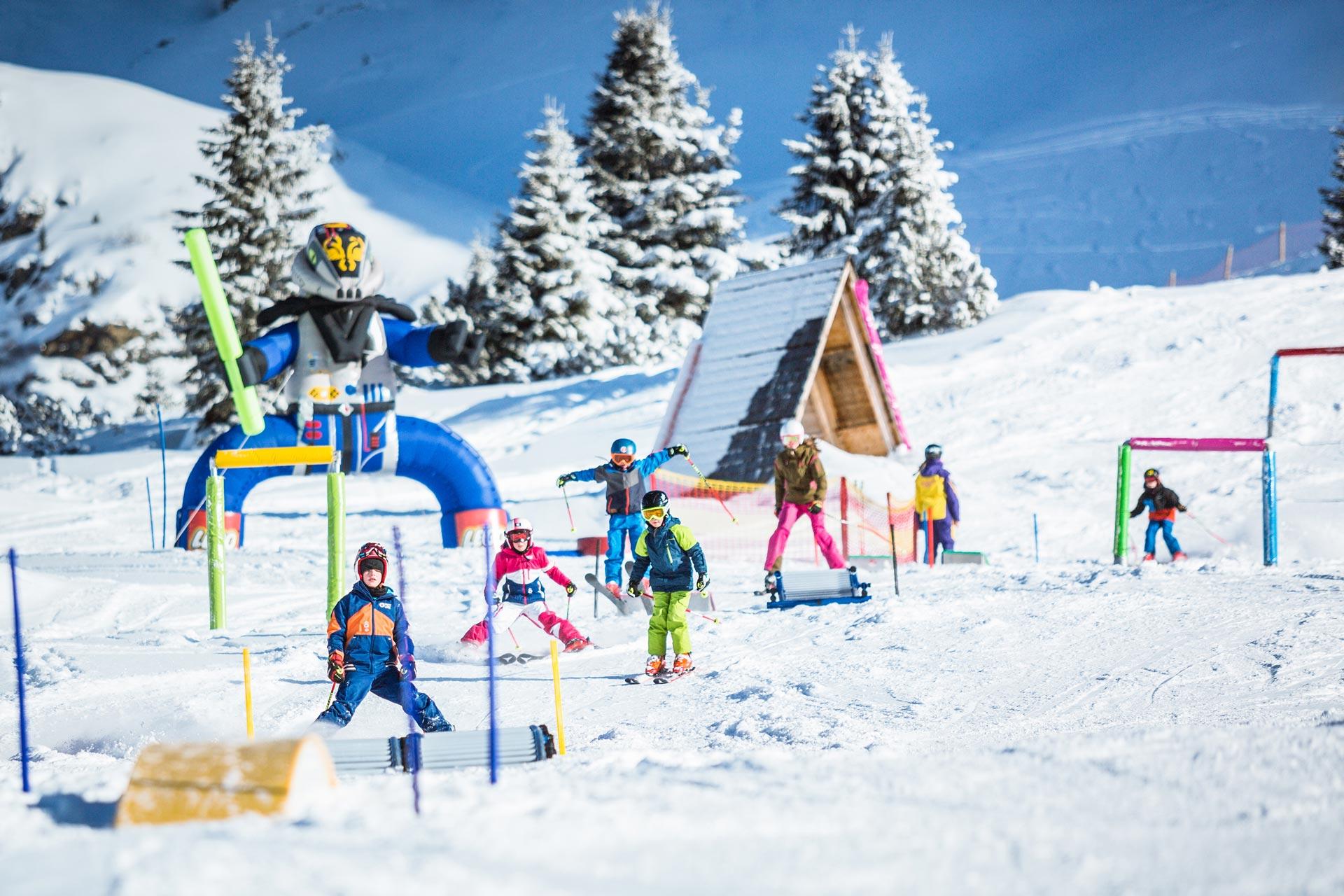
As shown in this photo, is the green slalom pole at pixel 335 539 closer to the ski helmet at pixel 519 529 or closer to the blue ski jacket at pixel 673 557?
the ski helmet at pixel 519 529

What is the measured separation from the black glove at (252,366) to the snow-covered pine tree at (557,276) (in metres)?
23.3

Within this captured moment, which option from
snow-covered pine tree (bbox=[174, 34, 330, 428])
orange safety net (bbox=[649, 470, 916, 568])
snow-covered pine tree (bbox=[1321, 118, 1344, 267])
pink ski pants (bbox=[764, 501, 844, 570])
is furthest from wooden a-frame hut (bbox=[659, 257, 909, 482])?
snow-covered pine tree (bbox=[1321, 118, 1344, 267])

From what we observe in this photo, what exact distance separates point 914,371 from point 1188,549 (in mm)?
8837

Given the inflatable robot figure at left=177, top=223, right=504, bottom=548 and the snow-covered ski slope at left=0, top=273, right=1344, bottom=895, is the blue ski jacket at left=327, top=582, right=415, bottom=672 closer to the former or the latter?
the snow-covered ski slope at left=0, top=273, right=1344, bottom=895

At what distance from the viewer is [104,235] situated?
→ 48.1 m

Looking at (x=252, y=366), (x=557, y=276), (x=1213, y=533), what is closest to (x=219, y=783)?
(x=252, y=366)

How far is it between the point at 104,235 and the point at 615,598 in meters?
45.4

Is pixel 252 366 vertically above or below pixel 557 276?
below

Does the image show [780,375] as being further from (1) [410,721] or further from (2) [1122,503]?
(1) [410,721]

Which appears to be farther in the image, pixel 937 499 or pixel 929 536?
pixel 929 536

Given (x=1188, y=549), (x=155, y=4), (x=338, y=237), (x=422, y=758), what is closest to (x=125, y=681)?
(x=422, y=758)

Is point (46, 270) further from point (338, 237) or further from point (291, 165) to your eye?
point (338, 237)

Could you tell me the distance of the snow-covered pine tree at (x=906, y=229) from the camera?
32406 millimetres

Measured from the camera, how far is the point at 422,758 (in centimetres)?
491
